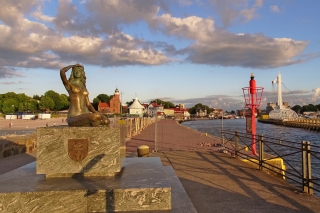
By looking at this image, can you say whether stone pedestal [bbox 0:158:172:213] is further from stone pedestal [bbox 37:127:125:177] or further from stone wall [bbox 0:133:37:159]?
stone wall [bbox 0:133:37:159]

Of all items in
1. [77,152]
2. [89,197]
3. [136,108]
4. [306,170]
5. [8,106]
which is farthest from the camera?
[8,106]

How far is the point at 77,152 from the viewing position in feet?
17.9

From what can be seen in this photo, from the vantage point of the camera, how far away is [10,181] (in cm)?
534

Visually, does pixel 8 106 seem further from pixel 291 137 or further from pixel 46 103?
pixel 291 137

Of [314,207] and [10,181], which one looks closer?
[10,181]

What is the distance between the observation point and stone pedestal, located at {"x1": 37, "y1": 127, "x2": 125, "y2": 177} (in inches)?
215

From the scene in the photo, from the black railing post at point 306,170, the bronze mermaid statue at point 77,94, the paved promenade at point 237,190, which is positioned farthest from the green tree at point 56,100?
the black railing post at point 306,170

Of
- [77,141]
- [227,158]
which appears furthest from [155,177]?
[227,158]

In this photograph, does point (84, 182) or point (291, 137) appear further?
point (291, 137)

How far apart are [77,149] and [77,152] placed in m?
0.05

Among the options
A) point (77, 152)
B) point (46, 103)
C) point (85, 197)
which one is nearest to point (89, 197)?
point (85, 197)

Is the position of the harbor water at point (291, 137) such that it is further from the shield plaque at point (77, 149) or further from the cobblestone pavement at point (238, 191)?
the shield plaque at point (77, 149)

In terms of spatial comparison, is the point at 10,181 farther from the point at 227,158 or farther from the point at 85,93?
the point at 227,158

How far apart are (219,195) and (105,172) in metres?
2.65
